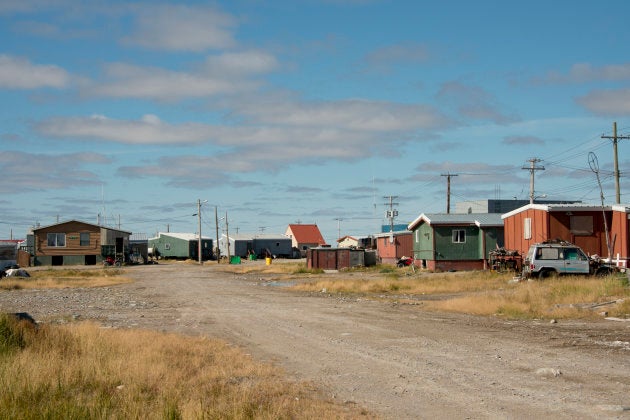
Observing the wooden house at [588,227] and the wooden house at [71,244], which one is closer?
the wooden house at [588,227]

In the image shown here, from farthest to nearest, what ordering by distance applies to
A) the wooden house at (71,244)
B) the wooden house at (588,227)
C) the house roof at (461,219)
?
the wooden house at (71,244) < the house roof at (461,219) < the wooden house at (588,227)

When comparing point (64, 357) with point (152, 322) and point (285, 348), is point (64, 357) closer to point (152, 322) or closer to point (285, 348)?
point (285, 348)

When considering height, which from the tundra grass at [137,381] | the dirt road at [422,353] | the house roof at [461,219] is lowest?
the dirt road at [422,353]

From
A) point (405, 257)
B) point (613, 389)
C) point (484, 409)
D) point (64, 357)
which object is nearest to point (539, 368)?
point (613, 389)

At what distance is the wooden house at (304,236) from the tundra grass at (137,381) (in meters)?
103

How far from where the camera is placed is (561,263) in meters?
30.4

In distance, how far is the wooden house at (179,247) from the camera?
99425 mm

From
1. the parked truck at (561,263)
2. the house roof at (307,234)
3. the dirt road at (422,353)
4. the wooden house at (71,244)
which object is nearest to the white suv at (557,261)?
the parked truck at (561,263)

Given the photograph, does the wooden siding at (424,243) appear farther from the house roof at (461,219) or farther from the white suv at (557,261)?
the white suv at (557,261)

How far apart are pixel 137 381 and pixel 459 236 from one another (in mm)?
40636

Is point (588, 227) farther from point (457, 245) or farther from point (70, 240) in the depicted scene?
point (70, 240)

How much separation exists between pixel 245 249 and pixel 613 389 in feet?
317

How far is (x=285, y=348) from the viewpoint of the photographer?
46.8 feet

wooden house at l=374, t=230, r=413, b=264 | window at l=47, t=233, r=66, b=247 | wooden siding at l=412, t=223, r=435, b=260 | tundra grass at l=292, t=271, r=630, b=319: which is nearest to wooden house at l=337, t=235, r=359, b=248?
wooden house at l=374, t=230, r=413, b=264
